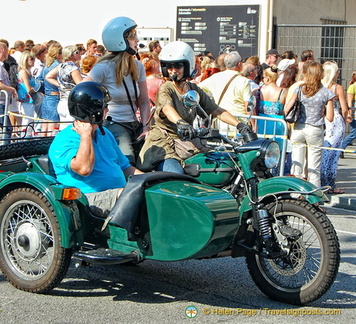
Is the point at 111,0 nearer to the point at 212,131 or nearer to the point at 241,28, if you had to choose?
the point at 241,28

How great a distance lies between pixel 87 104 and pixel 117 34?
145 cm

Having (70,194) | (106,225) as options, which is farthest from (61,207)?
(106,225)

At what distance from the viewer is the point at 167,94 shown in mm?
6074

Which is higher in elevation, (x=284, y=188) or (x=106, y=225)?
(x=284, y=188)

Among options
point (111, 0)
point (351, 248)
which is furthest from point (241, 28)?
point (351, 248)

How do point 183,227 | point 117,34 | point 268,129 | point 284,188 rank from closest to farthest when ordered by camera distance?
point 183,227, point 284,188, point 117,34, point 268,129

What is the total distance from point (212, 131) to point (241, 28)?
1279 centimetres

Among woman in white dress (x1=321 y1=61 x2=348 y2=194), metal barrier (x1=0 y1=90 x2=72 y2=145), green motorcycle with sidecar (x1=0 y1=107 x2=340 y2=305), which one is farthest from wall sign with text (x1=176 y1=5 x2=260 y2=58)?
green motorcycle with sidecar (x1=0 y1=107 x2=340 y2=305)

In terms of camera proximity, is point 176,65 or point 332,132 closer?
point 176,65

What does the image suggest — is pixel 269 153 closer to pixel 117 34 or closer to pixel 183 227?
pixel 183 227

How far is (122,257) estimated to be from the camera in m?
4.95

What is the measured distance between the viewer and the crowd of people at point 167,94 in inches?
241

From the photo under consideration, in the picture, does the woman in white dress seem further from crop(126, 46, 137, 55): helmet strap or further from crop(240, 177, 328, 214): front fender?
crop(240, 177, 328, 214): front fender

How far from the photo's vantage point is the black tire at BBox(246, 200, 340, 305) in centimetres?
504
